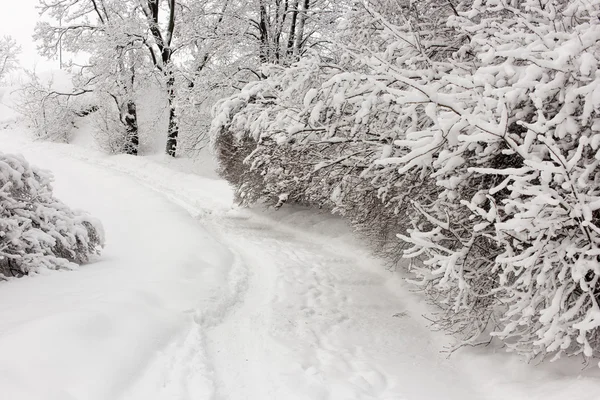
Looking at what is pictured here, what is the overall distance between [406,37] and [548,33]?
1.65 m

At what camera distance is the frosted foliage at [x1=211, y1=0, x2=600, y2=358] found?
320 centimetres

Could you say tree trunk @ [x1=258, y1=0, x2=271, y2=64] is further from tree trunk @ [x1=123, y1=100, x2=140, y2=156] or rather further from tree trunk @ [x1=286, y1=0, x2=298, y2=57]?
tree trunk @ [x1=123, y1=100, x2=140, y2=156]

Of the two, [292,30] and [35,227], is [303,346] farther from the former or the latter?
[292,30]

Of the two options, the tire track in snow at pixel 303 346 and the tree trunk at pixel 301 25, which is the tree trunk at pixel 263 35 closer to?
the tree trunk at pixel 301 25

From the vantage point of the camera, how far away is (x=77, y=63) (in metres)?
20.6

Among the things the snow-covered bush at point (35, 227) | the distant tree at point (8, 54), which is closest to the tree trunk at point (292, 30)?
the snow-covered bush at point (35, 227)

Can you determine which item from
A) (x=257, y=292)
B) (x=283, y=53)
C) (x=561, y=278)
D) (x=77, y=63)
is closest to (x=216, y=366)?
(x=257, y=292)

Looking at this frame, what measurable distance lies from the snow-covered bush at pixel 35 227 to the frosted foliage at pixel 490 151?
10.2 ft

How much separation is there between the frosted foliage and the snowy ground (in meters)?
0.48

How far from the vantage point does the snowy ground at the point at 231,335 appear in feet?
10.9

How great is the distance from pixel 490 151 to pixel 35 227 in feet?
18.3

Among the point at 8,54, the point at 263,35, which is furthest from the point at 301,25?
the point at 8,54

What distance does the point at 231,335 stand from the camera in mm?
4594

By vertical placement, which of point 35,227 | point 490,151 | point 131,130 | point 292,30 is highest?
point 292,30
